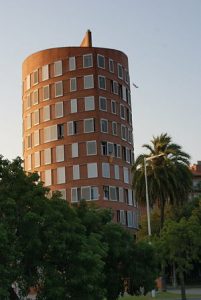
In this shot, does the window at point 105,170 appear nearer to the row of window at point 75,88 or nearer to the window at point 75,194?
the window at point 75,194

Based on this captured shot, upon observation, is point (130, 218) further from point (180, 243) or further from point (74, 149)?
point (180, 243)

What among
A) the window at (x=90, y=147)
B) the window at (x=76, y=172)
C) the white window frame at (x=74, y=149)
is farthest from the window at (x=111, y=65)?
the window at (x=76, y=172)

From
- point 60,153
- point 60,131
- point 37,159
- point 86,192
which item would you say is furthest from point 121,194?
point 37,159

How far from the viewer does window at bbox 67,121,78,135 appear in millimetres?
92375

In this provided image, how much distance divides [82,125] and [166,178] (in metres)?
30.2

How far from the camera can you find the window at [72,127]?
92375 millimetres

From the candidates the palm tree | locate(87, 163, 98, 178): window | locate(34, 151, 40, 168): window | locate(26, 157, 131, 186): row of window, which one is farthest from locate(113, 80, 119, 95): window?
the palm tree

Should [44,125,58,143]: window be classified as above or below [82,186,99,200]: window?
Result: above

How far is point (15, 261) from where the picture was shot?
2333cm

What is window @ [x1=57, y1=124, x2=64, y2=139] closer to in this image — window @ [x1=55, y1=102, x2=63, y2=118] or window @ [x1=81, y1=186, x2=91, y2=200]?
window @ [x1=55, y1=102, x2=63, y2=118]

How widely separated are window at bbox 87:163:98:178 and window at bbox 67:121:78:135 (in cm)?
578

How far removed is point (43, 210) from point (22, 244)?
1857 millimetres

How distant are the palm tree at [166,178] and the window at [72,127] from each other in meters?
25.9

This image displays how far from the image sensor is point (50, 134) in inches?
3691
